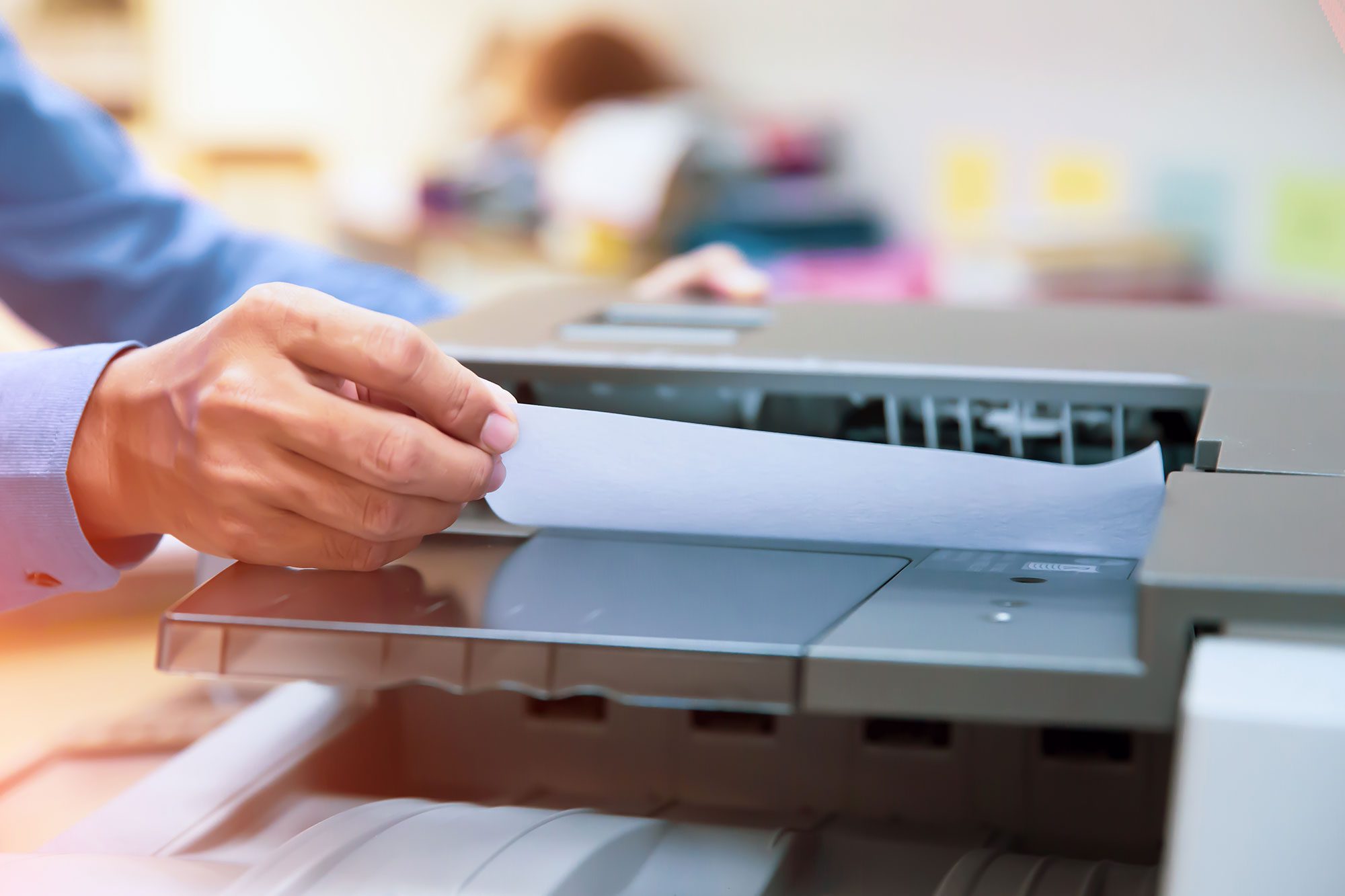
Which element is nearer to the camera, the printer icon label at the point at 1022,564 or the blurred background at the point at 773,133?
the printer icon label at the point at 1022,564

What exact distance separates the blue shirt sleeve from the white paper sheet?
54 centimetres

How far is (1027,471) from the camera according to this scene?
0.35 metres

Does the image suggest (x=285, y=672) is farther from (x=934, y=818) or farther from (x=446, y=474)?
(x=934, y=818)

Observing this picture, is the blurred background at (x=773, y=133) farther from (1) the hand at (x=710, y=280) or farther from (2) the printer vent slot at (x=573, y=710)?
(2) the printer vent slot at (x=573, y=710)

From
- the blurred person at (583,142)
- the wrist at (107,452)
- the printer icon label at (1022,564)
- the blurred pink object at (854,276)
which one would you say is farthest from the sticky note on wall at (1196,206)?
the wrist at (107,452)

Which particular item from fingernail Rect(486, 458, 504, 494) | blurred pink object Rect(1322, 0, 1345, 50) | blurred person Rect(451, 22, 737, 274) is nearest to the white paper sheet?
fingernail Rect(486, 458, 504, 494)

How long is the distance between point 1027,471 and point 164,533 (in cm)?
29

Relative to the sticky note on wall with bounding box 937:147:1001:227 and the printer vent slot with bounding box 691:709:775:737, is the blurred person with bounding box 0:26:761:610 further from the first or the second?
the sticky note on wall with bounding box 937:147:1001:227

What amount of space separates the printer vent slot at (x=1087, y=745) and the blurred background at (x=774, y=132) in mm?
923

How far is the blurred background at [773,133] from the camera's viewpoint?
1.43m

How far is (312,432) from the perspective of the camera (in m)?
0.33

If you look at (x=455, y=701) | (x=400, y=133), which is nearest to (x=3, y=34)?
(x=455, y=701)

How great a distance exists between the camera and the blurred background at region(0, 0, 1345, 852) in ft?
4.70

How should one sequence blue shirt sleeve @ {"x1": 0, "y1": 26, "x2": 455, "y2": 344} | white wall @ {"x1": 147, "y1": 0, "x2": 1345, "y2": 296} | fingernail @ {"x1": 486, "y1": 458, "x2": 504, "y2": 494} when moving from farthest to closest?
white wall @ {"x1": 147, "y1": 0, "x2": 1345, "y2": 296}, blue shirt sleeve @ {"x1": 0, "y1": 26, "x2": 455, "y2": 344}, fingernail @ {"x1": 486, "y1": 458, "x2": 504, "y2": 494}
